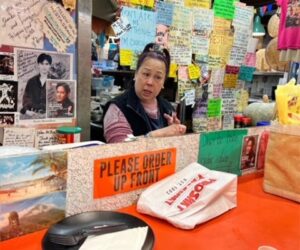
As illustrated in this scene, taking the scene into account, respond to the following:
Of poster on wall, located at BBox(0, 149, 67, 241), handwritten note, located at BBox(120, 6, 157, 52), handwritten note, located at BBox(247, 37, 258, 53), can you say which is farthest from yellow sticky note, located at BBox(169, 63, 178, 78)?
poster on wall, located at BBox(0, 149, 67, 241)

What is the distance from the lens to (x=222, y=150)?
0.97 metres

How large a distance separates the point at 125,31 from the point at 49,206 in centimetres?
59

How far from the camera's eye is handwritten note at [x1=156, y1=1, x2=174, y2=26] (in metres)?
→ 1.03

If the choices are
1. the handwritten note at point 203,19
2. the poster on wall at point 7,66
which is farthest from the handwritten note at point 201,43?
the poster on wall at point 7,66

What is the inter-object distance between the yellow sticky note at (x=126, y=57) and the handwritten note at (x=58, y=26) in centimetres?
16

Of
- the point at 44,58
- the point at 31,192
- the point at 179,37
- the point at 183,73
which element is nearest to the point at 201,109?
the point at 183,73

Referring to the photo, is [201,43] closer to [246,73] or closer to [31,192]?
[246,73]

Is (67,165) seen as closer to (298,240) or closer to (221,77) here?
(298,240)

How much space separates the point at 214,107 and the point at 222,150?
13.5 inches

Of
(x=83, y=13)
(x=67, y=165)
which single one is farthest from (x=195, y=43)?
(x=67, y=165)

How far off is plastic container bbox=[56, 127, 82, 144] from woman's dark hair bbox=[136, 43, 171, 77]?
287 mm

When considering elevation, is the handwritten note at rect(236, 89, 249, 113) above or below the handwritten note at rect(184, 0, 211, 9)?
below

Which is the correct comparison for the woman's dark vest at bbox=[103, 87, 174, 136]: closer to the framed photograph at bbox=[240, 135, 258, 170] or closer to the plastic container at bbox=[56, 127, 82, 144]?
the plastic container at bbox=[56, 127, 82, 144]

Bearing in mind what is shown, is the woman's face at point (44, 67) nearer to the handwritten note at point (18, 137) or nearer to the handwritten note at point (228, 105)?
the handwritten note at point (18, 137)
